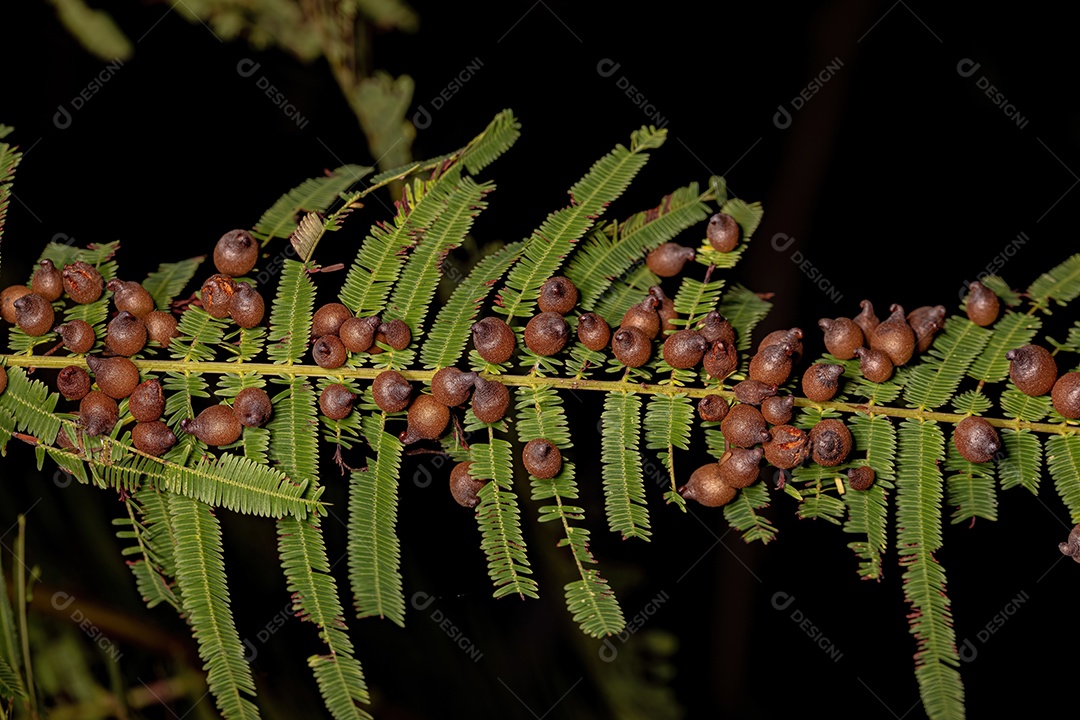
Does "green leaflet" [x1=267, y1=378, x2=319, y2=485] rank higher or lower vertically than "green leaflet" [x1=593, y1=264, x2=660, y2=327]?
lower

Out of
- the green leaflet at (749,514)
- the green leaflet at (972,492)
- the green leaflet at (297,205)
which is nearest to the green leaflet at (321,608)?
the green leaflet at (297,205)

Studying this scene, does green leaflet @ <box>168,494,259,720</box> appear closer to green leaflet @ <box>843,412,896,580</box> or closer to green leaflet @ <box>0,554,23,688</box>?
green leaflet @ <box>0,554,23,688</box>

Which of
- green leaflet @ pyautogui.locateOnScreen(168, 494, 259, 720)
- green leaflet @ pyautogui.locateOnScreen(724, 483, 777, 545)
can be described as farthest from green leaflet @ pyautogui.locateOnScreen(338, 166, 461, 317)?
green leaflet @ pyautogui.locateOnScreen(724, 483, 777, 545)

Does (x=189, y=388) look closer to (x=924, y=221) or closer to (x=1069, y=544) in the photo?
(x=1069, y=544)

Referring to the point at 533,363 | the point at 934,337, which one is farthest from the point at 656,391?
the point at 934,337

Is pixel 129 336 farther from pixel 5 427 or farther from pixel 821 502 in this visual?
pixel 821 502

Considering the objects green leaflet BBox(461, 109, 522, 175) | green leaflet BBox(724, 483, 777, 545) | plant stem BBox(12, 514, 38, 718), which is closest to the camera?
plant stem BBox(12, 514, 38, 718)

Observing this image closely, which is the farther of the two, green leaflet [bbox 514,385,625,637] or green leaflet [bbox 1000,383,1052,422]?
green leaflet [bbox 1000,383,1052,422]
